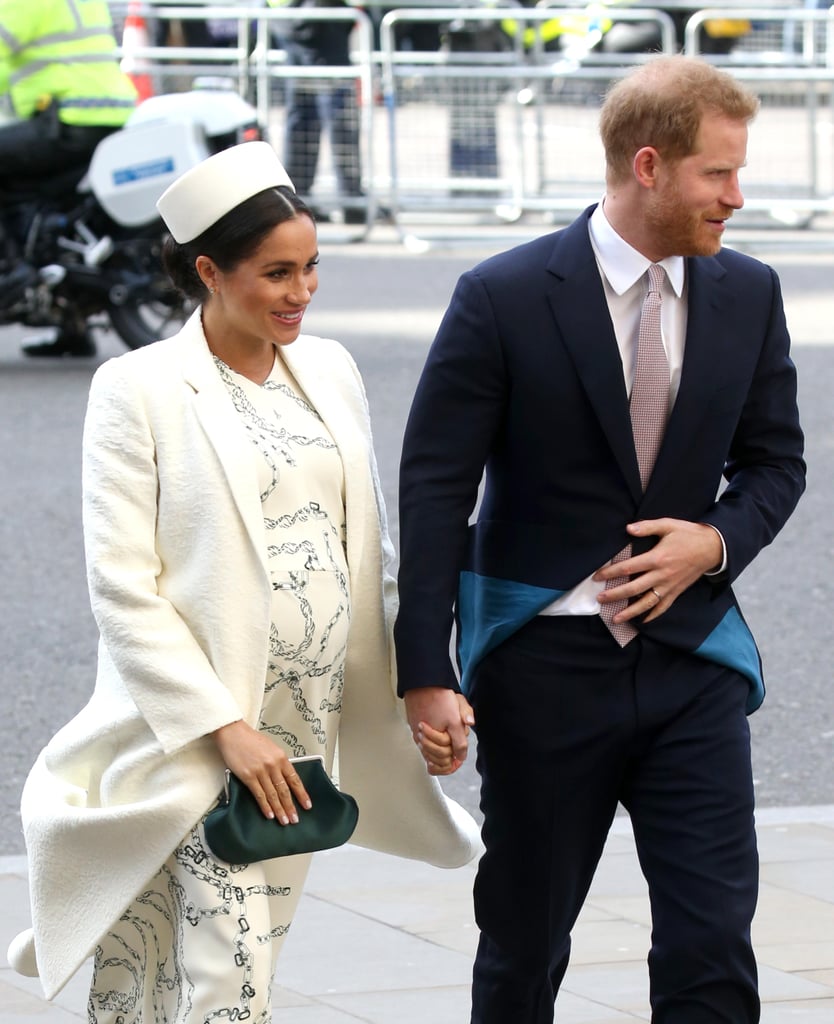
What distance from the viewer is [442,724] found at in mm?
3170

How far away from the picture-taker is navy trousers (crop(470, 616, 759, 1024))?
10.3 ft

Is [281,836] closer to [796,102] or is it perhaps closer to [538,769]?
[538,769]

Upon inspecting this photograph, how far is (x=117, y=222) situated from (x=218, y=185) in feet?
24.1

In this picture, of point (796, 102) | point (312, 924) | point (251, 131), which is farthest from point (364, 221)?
point (312, 924)

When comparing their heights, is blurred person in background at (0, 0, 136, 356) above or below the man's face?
below

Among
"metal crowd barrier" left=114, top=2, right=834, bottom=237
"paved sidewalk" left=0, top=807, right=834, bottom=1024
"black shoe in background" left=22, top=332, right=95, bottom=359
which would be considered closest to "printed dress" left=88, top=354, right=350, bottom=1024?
"paved sidewalk" left=0, top=807, right=834, bottom=1024

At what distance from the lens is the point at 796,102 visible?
1609 centimetres

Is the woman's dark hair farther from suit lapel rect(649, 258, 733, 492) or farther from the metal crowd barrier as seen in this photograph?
the metal crowd barrier

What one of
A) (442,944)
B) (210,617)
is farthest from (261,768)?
(442,944)

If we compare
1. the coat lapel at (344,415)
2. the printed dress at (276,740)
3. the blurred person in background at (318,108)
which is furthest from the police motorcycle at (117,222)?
the printed dress at (276,740)

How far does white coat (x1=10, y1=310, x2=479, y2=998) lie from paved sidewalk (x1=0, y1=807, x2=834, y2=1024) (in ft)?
2.76

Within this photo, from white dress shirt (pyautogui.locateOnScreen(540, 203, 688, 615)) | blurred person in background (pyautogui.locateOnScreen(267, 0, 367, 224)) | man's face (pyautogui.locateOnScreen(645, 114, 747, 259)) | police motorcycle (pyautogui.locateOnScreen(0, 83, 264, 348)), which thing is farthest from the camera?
blurred person in background (pyautogui.locateOnScreen(267, 0, 367, 224))

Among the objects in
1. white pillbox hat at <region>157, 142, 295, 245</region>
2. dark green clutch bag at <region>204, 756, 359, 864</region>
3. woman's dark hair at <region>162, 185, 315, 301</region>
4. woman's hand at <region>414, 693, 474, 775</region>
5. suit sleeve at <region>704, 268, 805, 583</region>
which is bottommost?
dark green clutch bag at <region>204, 756, 359, 864</region>

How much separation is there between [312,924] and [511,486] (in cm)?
150
